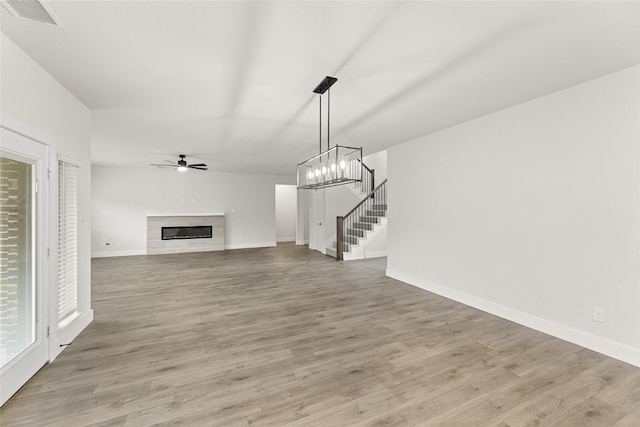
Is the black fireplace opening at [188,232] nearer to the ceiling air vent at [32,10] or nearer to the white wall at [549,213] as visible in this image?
the white wall at [549,213]

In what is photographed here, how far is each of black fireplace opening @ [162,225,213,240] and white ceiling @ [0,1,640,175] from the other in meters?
5.36

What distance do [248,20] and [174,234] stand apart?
8.38m

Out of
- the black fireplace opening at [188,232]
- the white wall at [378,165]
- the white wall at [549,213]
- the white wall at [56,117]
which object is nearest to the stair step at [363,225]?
the white wall at [378,165]

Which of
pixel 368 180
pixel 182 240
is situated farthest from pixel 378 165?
pixel 182 240

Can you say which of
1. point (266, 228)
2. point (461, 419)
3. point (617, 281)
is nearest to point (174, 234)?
point (266, 228)

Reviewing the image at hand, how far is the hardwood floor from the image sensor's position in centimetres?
195

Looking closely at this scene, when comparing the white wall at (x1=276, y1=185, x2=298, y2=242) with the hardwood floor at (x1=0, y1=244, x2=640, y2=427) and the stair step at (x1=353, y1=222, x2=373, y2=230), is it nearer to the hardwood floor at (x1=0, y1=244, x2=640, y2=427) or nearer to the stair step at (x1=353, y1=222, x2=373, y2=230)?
the stair step at (x1=353, y1=222, x2=373, y2=230)

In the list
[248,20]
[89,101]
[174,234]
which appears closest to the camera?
[248,20]

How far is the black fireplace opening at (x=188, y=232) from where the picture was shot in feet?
28.7

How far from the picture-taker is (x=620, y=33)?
207 centimetres

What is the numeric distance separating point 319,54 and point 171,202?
27.3 feet

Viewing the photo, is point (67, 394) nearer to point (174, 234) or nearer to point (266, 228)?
point (174, 234)

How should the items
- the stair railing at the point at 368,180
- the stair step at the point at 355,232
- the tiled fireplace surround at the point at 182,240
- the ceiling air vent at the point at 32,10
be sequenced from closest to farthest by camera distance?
the ceiling air vent at the point at 32,10 → the stair step at the point at 355,232 → the tiled fireplace surround at the point at 182,240 → the stair railing at the point at 368,180

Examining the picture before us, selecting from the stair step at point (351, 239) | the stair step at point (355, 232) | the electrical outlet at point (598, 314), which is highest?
the stair step at point (355, 232)
